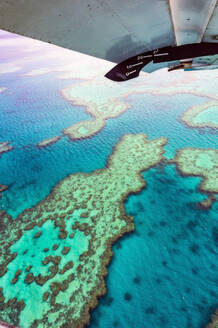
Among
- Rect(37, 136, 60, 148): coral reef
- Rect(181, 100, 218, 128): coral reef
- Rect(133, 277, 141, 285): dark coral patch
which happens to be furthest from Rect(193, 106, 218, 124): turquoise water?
Rect(133, 277, 141, 285): dark coral patch

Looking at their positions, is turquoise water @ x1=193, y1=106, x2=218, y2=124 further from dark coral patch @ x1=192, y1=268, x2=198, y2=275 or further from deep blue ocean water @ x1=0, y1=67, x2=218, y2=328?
dark coral patch @ x1=192, y1=268, x2=198, y2=275

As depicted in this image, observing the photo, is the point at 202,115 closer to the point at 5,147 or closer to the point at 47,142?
the point at 47,142

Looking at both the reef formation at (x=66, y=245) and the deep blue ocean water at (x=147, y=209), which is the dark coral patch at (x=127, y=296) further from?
the reef formation at (x=66, y=245)

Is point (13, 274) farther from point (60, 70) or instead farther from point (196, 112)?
point (60, 70)

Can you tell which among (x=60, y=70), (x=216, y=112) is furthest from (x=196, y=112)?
(x=60, y=70)

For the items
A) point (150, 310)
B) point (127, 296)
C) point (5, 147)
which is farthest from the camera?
point (5, 147)

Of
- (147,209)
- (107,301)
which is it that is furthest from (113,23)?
(147,209)
